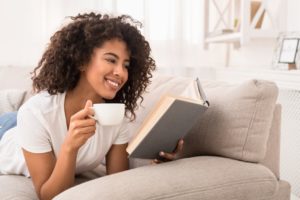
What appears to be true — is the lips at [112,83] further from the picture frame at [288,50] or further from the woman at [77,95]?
the picture frame at [288,50]

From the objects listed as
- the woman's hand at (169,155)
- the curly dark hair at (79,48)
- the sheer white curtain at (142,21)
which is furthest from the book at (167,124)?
the sheer white curtain at (142,21)

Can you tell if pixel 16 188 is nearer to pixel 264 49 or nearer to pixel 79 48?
pixel 79 48

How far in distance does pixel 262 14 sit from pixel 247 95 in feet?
3.72

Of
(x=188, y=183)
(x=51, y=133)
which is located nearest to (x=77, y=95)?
(x=51, y=133)

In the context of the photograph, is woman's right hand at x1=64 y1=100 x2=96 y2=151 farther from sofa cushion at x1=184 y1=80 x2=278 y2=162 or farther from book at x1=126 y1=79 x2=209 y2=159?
sofa cushion at x1=184 y1=80 x2=278 y2=162

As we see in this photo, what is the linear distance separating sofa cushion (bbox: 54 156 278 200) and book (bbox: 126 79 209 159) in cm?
7

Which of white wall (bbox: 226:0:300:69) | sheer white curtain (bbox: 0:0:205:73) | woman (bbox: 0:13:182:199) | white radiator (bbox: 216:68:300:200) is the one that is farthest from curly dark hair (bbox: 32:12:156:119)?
sheer white curtain (bbox: 0:0:205:73)

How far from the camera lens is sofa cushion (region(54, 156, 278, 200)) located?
0.90 m

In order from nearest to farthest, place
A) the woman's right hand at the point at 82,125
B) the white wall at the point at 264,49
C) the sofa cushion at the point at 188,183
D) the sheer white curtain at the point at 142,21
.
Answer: the sofa cushion at the point at 188,183 → the woman's right hand at the point at 82,125 → the white wall at the point at 264,49 → the sheer white curtain at the point at 142,21

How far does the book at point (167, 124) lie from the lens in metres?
1.00

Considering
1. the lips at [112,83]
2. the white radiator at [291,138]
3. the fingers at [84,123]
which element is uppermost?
the lips at [112,83]

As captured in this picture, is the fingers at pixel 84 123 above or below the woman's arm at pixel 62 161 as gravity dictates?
above

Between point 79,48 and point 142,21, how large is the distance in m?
1.40

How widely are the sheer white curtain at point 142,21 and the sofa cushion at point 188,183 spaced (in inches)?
62.5
